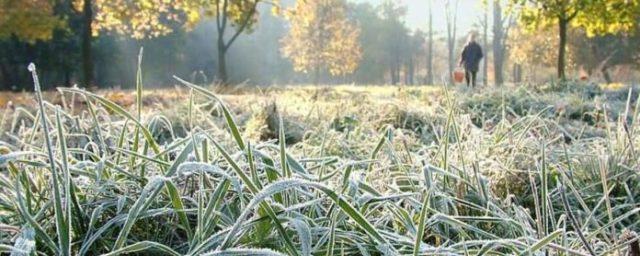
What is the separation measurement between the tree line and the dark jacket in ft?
2.75

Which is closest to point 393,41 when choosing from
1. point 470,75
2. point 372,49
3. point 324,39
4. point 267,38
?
point 372,49

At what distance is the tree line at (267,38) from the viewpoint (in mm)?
16547

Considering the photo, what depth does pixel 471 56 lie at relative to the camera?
14.1 metres

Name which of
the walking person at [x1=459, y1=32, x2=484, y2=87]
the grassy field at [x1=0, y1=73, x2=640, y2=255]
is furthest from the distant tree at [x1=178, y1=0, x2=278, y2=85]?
the grassy field at [x1=0, y1=73, x2=640, y2=255]

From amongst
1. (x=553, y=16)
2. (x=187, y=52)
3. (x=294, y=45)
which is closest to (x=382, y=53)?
(x=294, y=45)

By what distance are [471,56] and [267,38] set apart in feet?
132

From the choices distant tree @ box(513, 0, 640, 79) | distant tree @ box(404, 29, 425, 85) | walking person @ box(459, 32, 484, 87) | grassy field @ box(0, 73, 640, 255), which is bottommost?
grassy field @ box(0, 73, 640, 255)

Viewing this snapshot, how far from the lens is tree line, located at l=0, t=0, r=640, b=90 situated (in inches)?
651

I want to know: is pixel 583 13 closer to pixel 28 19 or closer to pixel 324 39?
pixel 28 19

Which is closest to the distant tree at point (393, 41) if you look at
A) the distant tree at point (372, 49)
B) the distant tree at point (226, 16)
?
the distant tree at point (372, 49)

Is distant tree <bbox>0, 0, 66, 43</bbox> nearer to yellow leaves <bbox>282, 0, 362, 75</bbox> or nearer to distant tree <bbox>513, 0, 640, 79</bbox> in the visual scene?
distant tree <bbox>513, 0, 640, 79</bbox>

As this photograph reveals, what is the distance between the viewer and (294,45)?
4194 cm

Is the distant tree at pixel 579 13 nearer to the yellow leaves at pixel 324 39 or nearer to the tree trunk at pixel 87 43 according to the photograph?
the tree trunk at pixel 87 43

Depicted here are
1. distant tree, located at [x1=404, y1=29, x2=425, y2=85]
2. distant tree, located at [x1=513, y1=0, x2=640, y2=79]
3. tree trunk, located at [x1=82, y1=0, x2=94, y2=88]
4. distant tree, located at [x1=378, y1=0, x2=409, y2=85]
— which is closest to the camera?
tree trunk, located at [x1=82, y1=0, x2=94, y2=88]
